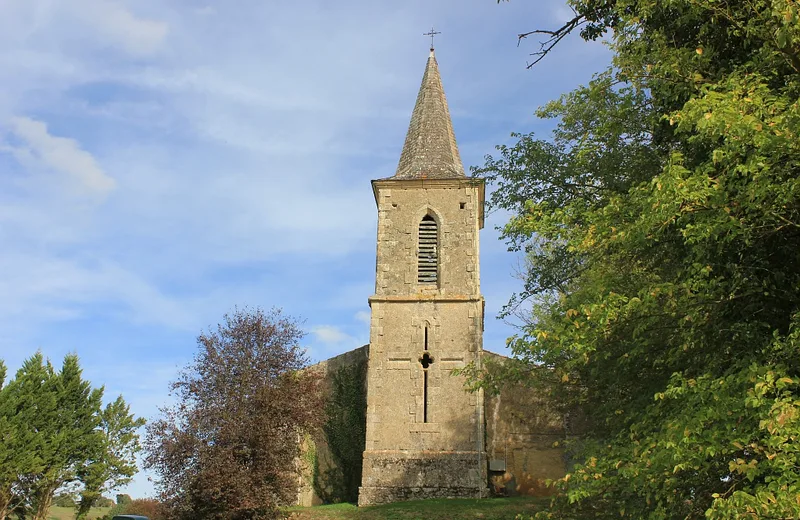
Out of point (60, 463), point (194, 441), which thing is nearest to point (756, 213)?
point (194, 441)

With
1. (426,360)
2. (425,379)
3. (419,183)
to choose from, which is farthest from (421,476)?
(419,183)

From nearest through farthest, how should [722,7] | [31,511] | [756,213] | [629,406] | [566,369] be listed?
[756,213], [722,7], [629,406], [566,369], [31,511]

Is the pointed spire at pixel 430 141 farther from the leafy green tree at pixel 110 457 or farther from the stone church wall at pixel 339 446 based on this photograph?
the leafy green tree at pixel 110 457

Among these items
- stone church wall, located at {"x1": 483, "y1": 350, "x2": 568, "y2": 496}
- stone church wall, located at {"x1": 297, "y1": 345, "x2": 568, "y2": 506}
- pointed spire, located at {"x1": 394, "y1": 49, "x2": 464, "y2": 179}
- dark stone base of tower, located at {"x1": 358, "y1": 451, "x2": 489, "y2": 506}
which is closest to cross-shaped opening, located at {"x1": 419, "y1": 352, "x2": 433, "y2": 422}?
stone church wall, located at {"x1": 297, "y1": 345, "x2": 568, "y2": 506}

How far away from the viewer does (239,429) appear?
55.6 feet

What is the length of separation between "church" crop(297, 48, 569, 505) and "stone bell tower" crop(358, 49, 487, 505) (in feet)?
0.10

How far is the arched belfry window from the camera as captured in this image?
68.7ft

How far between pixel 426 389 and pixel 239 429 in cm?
538

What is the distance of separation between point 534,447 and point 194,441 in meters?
10.1

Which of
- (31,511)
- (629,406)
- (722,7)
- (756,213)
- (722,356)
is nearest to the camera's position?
(756,213)

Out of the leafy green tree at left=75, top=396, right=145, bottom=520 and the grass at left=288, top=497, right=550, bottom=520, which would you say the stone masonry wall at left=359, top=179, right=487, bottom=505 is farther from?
the leafy green tree at left=75, top=396, right=145, bottom=520

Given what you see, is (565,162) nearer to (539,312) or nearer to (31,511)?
(539,312)

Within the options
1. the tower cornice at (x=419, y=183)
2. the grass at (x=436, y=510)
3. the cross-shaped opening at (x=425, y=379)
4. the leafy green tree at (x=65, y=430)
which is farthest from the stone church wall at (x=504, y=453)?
the leafy green tree at (x=65, y=430)

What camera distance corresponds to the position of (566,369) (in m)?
11.3
